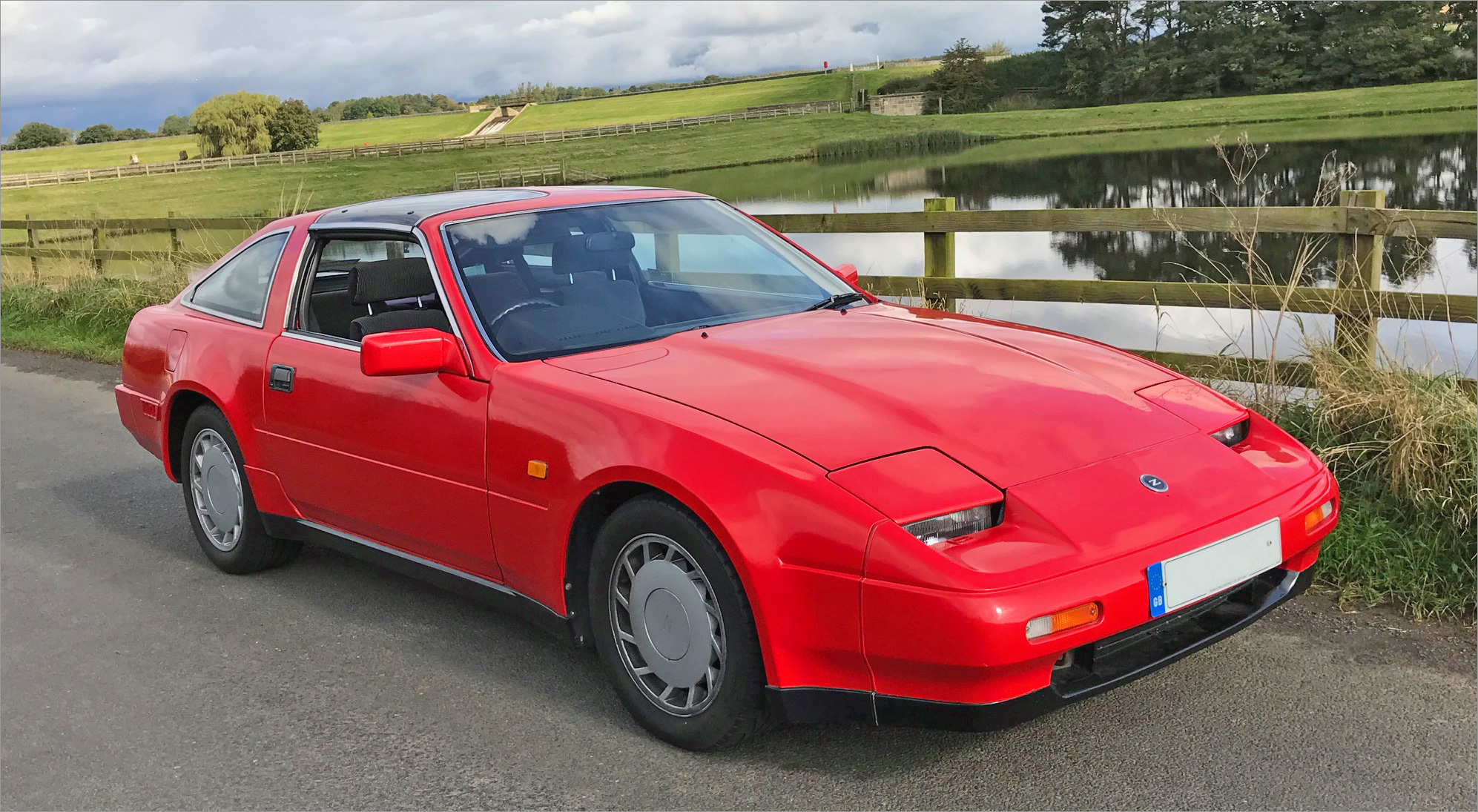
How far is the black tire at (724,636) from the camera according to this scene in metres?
3.06

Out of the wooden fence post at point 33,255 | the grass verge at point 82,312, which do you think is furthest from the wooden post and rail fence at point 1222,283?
the wooden fence post at point 33,255

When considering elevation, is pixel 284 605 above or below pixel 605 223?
below

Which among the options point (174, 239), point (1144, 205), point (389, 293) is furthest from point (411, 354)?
point (1144, 205)

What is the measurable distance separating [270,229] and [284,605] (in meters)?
1.61

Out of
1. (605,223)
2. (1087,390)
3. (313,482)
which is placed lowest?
(313,482)

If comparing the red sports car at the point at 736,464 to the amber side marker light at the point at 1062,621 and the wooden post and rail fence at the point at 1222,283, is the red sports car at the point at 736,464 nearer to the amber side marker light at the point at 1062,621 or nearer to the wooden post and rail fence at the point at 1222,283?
the amber side marker light at the point at 1062,621

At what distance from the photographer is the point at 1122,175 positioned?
31625 mm

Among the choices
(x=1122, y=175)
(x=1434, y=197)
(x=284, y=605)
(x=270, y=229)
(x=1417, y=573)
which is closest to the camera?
(x=1417, y=573)

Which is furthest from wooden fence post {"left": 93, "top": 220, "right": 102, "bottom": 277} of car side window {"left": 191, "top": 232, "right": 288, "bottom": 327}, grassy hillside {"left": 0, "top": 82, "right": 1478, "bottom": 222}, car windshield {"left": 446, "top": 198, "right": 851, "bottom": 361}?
grassy hillside {"left": 0, "top": 82, "right": 1478, "bottom": 222}

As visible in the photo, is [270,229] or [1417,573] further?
[270,229]

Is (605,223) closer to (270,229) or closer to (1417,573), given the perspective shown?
(270,229)

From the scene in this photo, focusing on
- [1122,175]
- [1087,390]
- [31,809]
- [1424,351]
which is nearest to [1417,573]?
[1424,351]

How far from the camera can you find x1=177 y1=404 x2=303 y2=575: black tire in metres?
5.01

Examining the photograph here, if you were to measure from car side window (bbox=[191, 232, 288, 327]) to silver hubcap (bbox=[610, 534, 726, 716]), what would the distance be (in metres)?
2.35
